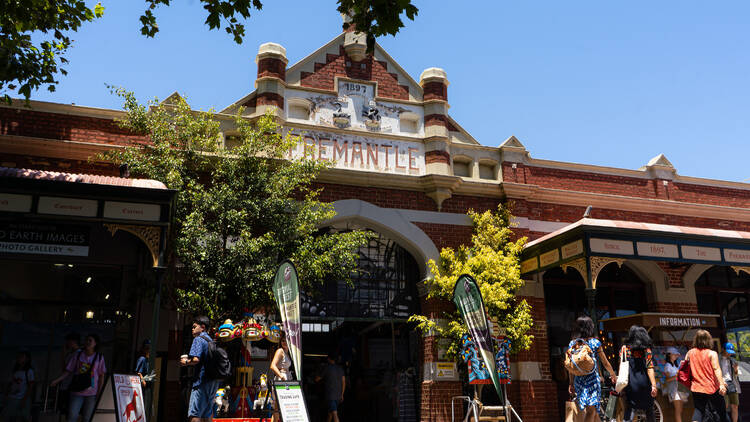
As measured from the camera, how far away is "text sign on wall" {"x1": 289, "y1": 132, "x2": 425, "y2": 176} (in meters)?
14.2

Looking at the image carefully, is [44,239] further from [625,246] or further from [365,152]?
[625,246]

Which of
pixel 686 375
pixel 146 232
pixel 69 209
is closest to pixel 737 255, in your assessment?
→ pixel 686 375

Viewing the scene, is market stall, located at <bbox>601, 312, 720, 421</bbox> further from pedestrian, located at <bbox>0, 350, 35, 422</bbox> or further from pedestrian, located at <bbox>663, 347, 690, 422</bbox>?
pedestrian, located at <bbox>0, 350, 35, 422</bbox>

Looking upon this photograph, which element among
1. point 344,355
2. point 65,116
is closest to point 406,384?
point 344,355

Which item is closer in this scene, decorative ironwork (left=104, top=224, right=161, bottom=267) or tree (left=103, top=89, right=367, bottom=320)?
decorative ironwork (left=104, top=224, right=161, bottom=267)

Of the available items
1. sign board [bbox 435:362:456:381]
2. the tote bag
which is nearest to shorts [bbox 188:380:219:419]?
the tote bag

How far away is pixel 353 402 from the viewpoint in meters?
15.9

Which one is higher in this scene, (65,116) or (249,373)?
(65,116)

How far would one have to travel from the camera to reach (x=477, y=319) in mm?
9344

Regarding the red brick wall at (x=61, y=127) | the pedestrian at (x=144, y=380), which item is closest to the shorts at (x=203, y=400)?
the pedestrian at (x=144, y=380)

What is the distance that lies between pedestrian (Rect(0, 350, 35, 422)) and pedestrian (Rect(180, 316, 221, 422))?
13.8ft

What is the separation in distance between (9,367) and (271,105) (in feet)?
24.6

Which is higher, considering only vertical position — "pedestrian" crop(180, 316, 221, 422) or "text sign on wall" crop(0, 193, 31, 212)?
"text sign on wall" crop(0, 193, 31, 212)

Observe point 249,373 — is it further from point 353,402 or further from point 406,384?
point 353,402
